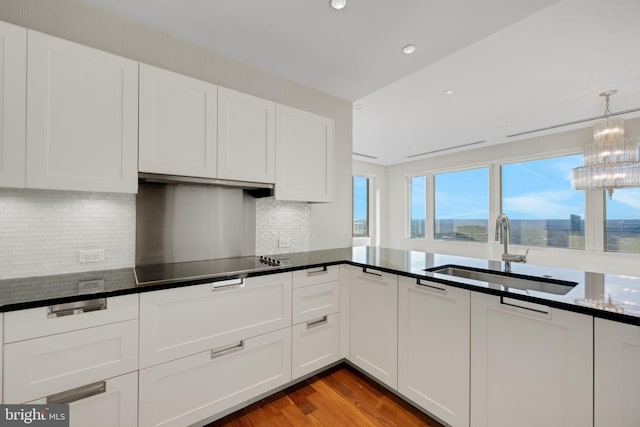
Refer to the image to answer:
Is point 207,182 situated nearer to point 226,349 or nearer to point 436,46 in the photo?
point 226,349

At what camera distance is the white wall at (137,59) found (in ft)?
5.00

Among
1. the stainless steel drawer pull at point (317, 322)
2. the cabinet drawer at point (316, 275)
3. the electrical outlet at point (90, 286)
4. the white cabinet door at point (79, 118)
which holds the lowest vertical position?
the stainless steel drawer pull at point (317, 322)

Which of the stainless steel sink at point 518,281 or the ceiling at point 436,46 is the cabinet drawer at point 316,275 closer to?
the stainless steel sink at point 518,281

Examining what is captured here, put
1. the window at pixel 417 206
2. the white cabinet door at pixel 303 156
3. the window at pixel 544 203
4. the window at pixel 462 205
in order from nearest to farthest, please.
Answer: the white cabinet door at pixel 303 156, the window at pixel 544 203, the window at pixel 462 205, the window at pixel 417 206

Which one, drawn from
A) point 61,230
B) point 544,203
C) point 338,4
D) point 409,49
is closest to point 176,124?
point 61,230

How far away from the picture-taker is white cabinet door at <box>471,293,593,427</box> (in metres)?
1.08

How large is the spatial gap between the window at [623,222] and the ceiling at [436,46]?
53.6 inches

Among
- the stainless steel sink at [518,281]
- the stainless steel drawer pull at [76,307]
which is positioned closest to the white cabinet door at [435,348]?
the stainless steel sink at [518,281]

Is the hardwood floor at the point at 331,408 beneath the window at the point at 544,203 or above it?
beneath

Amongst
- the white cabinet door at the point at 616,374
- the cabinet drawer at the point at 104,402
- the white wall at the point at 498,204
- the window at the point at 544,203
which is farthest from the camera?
the window at the point at 544,203

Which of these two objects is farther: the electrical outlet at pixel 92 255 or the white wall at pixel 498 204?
the white wall at pixel 498 204

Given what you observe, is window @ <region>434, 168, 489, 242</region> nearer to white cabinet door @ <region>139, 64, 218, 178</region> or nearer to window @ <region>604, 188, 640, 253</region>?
window @ <region>604, 188, 640, 253</region>

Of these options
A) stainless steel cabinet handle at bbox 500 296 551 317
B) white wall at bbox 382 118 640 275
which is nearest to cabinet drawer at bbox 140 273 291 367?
stainless steel cabinet handle at bbox 500 296 551 317

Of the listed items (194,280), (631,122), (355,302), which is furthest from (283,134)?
(631,122)
